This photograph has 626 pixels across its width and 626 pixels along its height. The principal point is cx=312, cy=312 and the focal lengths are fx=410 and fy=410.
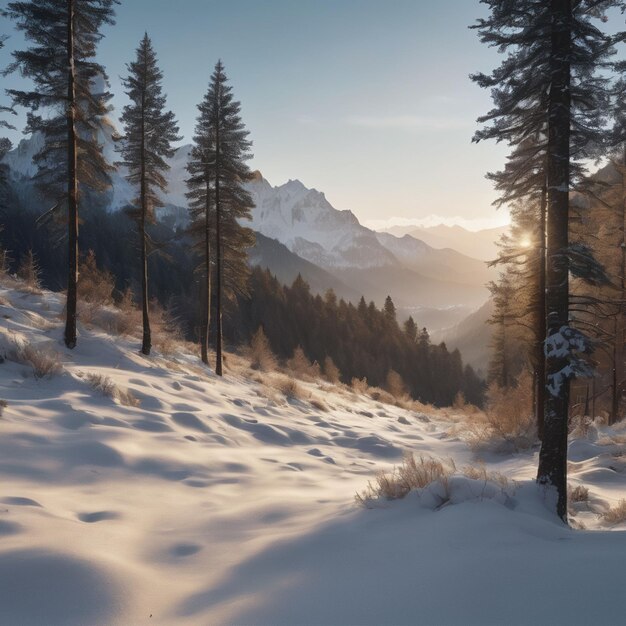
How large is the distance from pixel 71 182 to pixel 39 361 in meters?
6.92

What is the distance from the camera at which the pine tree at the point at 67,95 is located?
12000 millimetres

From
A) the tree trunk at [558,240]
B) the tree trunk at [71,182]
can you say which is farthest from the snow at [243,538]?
the tree trunk at [71,182]

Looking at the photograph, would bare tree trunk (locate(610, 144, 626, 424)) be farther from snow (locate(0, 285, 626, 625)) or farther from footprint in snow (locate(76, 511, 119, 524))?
footprint in snow (locate(76, 511, 119, 524))

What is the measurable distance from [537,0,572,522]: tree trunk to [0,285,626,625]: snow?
0.91m

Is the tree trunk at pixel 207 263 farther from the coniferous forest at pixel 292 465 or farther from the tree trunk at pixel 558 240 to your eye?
the tree trunk at pixel 558 240

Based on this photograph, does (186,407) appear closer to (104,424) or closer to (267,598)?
(104,424)

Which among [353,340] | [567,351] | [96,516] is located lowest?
[353,340]

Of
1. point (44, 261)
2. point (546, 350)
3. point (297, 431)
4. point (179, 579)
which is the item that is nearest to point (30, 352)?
point (297, 431)

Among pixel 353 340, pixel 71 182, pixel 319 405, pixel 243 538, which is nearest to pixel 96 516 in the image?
pixel 243 538

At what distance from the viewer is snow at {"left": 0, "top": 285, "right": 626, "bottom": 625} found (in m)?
2.32

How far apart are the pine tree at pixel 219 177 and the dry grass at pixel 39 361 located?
10.3m

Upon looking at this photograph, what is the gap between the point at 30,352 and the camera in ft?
29.0

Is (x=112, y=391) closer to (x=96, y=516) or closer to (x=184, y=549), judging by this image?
(x=96, y=516)

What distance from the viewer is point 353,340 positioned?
Answer: 67312 mm
